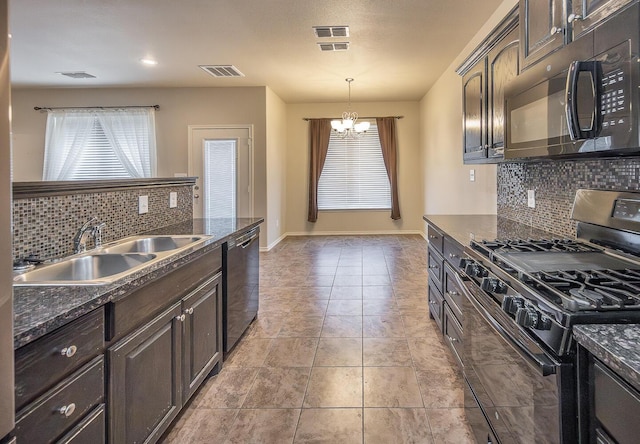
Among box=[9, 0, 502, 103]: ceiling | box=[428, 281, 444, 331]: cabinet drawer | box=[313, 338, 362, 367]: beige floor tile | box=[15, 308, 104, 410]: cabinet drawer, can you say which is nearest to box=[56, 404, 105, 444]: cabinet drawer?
box=[15, 308, 104, 410]: cabinet drawer

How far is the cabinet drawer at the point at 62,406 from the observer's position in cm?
99

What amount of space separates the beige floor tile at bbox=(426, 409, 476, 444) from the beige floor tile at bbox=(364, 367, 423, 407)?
0.12 meters

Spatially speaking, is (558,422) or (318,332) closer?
(558,422)

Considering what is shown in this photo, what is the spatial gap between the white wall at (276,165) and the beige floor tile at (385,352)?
420 cm

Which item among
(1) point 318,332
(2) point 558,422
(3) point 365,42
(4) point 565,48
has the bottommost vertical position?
(1) point 318,332

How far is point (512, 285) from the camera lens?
4.35ft

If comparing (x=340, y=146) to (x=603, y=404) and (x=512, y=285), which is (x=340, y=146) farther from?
(x=603, y=404)

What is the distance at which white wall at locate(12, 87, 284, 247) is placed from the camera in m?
6.69

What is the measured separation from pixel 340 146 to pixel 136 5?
512 centimetres

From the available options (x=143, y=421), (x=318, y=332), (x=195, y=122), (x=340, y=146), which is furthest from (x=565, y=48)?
(x=340, y=146)

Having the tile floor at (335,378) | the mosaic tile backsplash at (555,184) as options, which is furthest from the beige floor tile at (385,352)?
the mosaic tile backsplash at (555,184)

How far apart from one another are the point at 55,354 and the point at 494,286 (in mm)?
1334

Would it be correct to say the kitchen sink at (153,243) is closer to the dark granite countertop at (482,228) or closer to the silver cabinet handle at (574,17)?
the dark granite countertop at (482,228)

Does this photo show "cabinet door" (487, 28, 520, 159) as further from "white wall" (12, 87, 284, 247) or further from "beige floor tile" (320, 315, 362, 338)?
"white wall" (12, 87, 284, 247)
